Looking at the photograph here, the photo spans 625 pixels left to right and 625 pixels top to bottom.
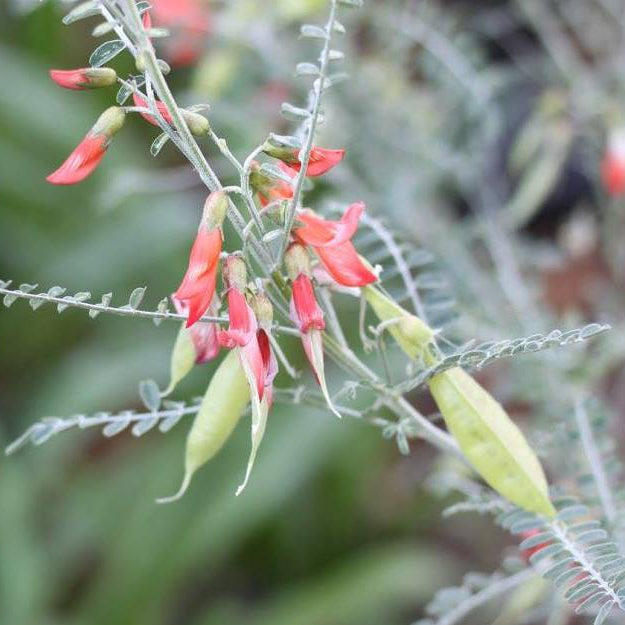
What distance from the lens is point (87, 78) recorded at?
1.96 feet

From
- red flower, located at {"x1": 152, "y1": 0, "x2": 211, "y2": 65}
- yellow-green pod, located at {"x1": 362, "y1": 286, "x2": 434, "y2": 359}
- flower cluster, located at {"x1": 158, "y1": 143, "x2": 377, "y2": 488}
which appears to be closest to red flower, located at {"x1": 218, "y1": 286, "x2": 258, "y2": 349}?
flower cluster, located at {"x1": 158, "y1": 143, "x2": 377, "y2": 488}

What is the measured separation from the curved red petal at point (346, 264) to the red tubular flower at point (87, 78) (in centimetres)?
16

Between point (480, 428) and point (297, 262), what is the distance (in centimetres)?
16

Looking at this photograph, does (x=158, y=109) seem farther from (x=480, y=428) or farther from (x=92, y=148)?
(x=480, y=428)

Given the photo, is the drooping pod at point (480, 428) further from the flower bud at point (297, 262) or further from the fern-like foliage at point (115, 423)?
the fern-like foliage at point (115, 423)

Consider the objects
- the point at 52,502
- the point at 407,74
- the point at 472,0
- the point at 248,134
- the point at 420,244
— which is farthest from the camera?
the point at 472,0

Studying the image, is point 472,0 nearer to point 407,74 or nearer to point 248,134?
point 407,74

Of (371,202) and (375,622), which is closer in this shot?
(371,202)

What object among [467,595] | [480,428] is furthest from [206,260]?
[467,595]

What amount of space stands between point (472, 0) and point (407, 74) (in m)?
0.97

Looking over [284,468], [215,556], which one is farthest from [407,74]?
[215,556]

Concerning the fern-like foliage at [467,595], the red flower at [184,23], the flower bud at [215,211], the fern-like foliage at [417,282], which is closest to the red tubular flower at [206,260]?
the flower bud at [215,211]

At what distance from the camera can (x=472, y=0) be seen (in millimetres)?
2562

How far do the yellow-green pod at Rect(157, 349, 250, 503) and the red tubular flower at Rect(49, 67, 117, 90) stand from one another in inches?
6.9
